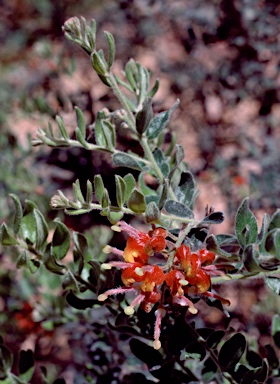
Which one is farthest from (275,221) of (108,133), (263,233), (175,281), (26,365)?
(26,365)

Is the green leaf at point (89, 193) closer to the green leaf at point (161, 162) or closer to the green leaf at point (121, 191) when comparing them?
the green leaf at point (121, 191)

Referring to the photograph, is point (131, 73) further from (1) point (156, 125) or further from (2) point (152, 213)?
(2) point (152, 213)

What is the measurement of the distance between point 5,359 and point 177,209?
1.37 feet

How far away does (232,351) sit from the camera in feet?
2.39

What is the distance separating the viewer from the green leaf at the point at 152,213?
2.03 feet

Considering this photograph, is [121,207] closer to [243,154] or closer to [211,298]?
[211,298]

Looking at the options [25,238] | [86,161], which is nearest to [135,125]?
[25,238]

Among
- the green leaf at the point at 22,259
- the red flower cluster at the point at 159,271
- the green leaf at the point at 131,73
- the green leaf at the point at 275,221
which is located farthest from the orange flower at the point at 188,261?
the green leaf at the point at 131,73

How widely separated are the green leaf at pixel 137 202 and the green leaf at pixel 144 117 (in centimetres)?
13

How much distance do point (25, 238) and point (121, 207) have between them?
157 millimetres

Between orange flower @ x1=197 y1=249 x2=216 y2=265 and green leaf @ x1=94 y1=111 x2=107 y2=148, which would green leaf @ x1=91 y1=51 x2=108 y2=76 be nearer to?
green leaf @ x1=94 y1=111 x2=107 y2=148

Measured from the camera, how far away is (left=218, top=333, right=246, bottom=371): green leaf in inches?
28.4

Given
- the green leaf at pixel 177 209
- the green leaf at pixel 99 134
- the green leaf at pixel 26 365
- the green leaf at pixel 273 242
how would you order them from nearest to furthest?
the green leaf at pixel 273 242, the green leaf at pixel 177 209, the green leaf at pixel 99 134, the green leaf at pixel 26 365

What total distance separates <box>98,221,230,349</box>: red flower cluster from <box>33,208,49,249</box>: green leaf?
0.38 feet
